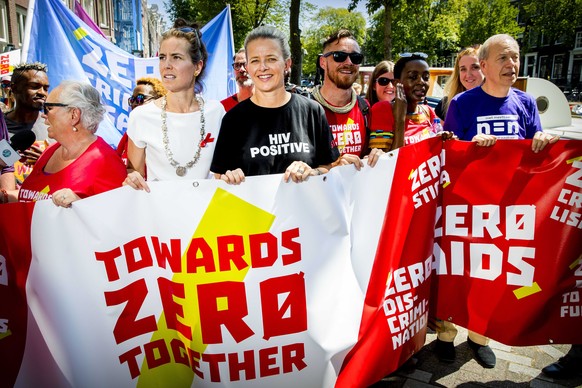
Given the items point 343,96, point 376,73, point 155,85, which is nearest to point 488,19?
point 376,73

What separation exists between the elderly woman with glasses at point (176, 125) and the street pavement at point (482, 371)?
1708mm

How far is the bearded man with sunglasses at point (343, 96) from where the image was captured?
2889 mm

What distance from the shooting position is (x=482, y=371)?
9.19ft

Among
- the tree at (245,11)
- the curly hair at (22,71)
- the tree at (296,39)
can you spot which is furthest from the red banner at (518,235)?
the tree at (245,11)

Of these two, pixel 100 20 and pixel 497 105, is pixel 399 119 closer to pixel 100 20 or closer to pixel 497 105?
pixel 497 105

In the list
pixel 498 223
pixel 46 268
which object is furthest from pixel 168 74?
pixel 498 223

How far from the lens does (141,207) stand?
208 centimetres

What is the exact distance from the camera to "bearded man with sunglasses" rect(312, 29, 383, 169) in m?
2.89

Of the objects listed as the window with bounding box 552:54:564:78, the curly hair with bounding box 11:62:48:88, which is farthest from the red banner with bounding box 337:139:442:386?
the window with bounding box 552:54:564:78

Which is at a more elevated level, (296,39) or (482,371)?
(296,39)

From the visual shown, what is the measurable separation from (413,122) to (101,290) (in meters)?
2.35

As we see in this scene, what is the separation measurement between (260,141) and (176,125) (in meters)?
0.51

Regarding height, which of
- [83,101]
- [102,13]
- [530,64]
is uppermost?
[102,13]

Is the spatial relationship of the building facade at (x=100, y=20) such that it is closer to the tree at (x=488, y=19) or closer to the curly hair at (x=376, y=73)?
the curly hair at (x=376, y=73)
